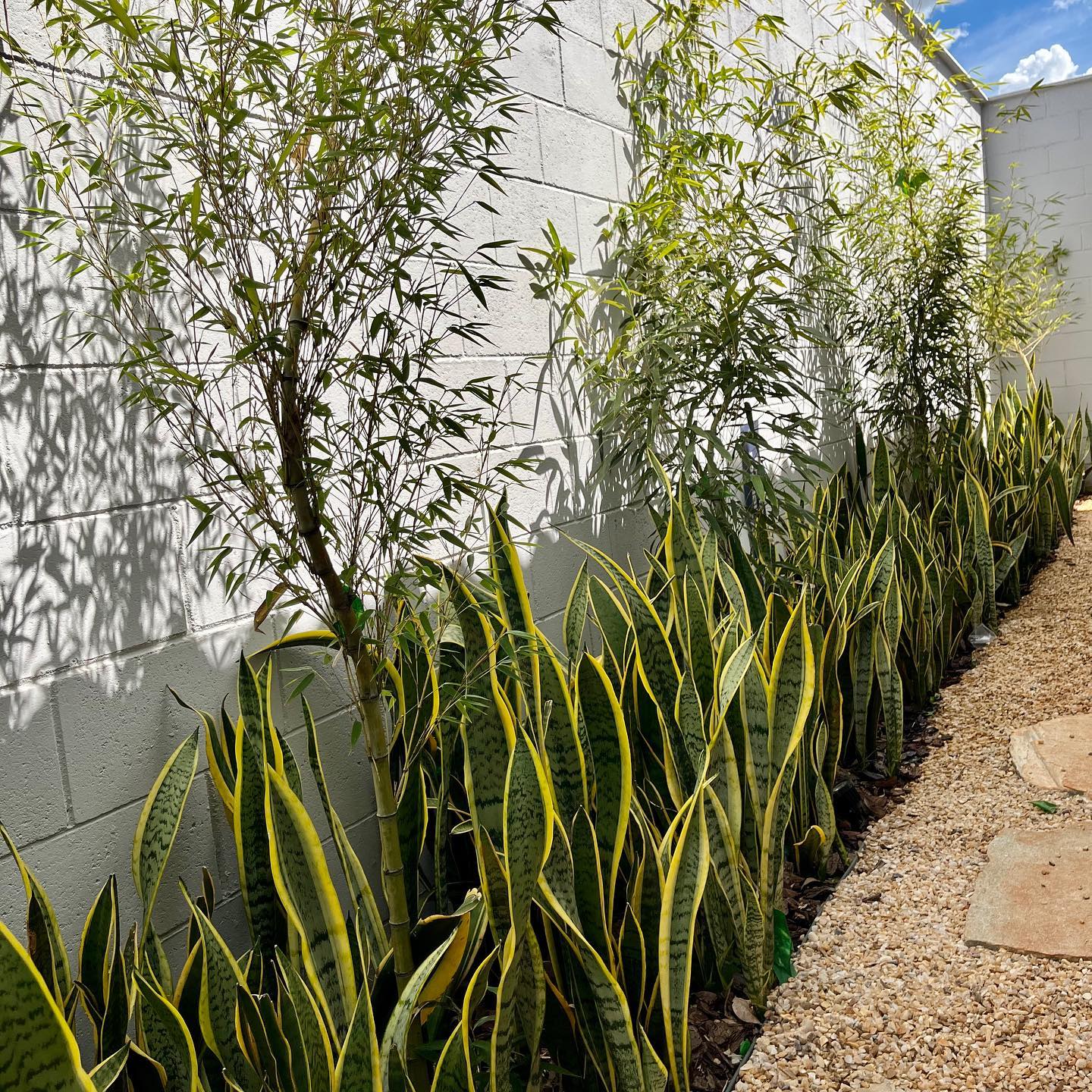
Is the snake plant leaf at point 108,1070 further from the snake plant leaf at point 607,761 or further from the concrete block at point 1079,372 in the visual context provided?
the concrete block at point 1079,372

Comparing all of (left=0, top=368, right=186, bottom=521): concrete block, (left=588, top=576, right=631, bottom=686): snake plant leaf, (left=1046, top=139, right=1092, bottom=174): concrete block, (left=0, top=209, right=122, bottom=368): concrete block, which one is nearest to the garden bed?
(left=588, top=576, right=631, bottom=686): snake plant leaf

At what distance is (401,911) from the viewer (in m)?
1.14

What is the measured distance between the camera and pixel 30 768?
3.86ft

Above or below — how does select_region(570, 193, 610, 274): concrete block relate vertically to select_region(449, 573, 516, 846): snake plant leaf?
above

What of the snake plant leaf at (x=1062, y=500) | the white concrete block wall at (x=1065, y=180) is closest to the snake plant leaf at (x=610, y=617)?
the snake plant leaf at (x=1062, y=500)

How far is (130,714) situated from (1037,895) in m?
1.53

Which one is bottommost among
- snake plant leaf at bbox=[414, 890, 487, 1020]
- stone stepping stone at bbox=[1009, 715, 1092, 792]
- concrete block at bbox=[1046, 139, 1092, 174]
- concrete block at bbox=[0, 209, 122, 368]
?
stone stepping stone at bbox=[1009, 715, 1092, 792]

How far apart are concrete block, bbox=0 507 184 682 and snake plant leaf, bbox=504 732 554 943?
0.58 metres

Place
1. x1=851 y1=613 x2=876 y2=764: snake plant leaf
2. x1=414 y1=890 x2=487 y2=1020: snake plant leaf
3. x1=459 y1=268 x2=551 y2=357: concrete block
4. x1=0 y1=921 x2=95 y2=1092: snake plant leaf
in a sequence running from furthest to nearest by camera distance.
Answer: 1. x1=851 y1=613 x2=876 y2=764: snake plant leaf
2. x1=459 y1=268 x2=551 y2=357: concrete block
3. x1=414 y1=890 x2=487 y2=1020: snake plant leaf
4. x1=0 y1=921 x2=95 y2=1092: snake plant leaf

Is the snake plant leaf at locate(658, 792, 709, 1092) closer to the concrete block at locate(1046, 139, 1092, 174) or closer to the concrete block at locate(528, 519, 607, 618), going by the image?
the concrete block at locate(528, 519, 607, 618)

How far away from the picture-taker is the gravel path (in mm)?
1374

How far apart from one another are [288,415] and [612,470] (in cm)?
159

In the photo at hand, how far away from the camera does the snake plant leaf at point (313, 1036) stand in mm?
929

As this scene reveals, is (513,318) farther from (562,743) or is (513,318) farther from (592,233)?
(562,743)
